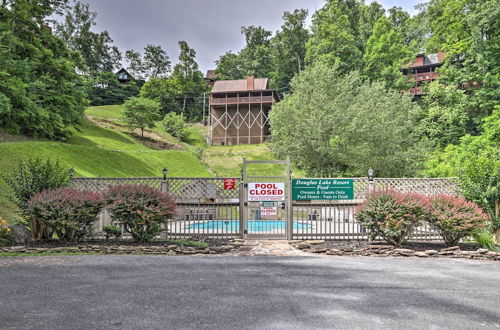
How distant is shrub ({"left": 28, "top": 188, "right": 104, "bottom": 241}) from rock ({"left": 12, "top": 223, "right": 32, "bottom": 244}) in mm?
164

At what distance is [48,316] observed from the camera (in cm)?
382

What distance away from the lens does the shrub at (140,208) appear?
8.50 meters

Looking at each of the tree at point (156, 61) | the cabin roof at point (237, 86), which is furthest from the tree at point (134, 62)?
the cabin roof at point (237, 86)

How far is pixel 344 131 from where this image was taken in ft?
66.9

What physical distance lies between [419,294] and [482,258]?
450 cm

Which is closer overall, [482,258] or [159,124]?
[482,258]

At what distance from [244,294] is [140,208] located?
16.2 ft

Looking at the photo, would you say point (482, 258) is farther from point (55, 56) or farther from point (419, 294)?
point (55, 56)

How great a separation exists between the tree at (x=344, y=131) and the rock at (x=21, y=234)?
1593cm

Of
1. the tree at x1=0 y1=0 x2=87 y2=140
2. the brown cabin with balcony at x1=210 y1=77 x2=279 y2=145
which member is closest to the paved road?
the tree at x1=0 y1=0 x2=87 y2=140

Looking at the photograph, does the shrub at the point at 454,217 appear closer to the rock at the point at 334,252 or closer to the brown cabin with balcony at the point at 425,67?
the rock at the point at 334,252

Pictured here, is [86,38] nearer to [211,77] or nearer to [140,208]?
[211,77]

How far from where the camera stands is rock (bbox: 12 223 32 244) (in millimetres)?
8695

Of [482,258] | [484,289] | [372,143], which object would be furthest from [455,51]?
[484,289]
